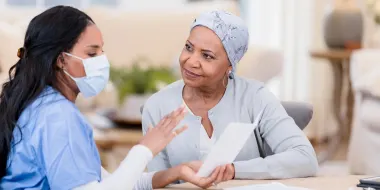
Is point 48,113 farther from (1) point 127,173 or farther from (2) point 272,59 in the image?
(2) point 272,59

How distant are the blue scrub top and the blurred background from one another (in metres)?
2.01

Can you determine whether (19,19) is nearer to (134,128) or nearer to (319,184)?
(134,128)

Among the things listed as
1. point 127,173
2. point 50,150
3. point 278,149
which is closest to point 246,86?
point 278,149

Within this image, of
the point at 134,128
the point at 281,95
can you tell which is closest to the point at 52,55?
the point at 134,128

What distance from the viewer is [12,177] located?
187 cm

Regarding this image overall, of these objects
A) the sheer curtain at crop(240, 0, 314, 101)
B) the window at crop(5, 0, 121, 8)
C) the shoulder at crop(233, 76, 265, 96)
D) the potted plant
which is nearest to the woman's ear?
the shoulder at crop(233, 76, 265, 96)

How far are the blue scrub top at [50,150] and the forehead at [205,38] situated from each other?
0.51 meters

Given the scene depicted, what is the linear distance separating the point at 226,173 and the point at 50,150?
44 cm

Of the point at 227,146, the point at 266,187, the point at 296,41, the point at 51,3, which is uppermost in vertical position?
the point at 227,146

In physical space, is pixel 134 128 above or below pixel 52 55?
below

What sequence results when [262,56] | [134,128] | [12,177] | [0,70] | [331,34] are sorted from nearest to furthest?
[12,177] → [134,128] → [0,70] → [262,56] → [331,34]

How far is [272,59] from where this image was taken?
5.25 m

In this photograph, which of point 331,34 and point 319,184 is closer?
point 319,184

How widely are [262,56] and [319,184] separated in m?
3.18
